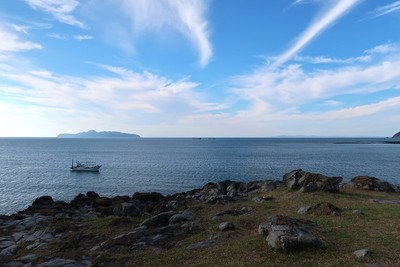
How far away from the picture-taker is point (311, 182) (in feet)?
112

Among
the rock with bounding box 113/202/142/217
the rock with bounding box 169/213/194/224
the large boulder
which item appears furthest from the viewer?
the large boulder

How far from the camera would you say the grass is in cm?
1509

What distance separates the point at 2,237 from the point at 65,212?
838cm

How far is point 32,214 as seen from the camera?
3341 cm

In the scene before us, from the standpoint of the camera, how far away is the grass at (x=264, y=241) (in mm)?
15086

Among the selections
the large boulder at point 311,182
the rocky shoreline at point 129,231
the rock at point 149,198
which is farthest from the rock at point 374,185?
the rock at point 149,198

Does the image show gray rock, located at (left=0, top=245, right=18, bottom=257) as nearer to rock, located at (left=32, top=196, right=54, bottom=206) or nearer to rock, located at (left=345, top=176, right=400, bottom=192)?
rock, located at (left=32, top=196, right=54, bottom=206)

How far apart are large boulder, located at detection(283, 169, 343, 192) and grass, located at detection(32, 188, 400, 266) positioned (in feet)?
14.1

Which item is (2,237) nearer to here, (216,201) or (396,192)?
(216,201)

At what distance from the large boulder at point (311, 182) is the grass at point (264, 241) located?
4.29m

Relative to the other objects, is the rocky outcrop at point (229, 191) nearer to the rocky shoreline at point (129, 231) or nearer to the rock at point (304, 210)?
the rocky shoreline at point (129, 231)

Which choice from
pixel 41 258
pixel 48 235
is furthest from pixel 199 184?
pixel 41 258

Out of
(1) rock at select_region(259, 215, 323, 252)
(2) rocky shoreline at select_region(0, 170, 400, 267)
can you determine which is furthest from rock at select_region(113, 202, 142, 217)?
(1) rock at select_region(259, 215, 323, 252)

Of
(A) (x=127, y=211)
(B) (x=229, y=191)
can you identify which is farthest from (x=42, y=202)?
(B) (x=229, y=191)
